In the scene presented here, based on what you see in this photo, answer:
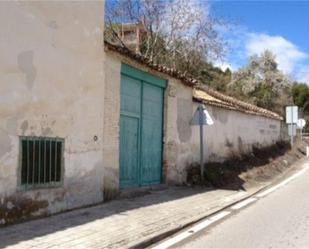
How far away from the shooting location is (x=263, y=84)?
47.3 m

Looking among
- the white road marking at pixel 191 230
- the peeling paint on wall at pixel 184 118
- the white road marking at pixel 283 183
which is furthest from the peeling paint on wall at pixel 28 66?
the white road marking at pixel 283 183

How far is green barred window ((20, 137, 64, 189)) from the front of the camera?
9086 millimetres

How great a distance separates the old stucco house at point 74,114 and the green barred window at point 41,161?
18mm

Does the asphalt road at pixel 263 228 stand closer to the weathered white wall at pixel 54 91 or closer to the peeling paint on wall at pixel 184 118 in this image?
the weathered white wall at pixel 54 91

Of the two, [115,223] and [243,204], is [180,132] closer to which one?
[243,204]

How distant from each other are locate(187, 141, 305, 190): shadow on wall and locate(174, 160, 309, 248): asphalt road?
302cm

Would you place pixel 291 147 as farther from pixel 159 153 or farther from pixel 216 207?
pixel 216 207

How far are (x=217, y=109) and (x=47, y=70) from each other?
10751mm

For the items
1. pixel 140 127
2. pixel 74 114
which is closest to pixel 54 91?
pixel 74 114

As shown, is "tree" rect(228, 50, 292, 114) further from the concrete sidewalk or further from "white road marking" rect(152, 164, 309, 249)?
the concrete sidewalk

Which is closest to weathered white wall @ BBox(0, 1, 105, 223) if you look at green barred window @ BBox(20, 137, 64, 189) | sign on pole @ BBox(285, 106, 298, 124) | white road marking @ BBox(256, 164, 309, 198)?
green barred window @ BBox(20, 137, 64, 189)

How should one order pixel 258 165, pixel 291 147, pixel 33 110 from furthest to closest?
pixel 291 147 → pixel 258 165 → pixel 33 110

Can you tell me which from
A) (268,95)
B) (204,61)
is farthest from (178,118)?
(268,95)

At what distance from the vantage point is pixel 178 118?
15.8m
